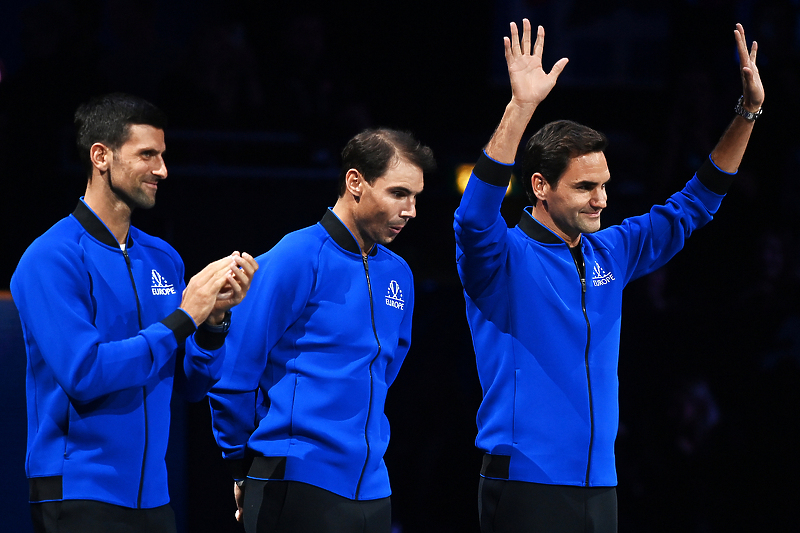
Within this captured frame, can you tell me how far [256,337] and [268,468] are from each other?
0.36 meters

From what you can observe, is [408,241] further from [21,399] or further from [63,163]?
[21,399]

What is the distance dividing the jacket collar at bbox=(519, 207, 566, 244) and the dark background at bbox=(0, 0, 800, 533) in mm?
1605

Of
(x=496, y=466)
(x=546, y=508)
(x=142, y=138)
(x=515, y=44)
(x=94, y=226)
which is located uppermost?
(x=515, y=44)

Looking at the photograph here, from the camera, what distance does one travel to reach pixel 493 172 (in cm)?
244

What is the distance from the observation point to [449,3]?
6.16 metres

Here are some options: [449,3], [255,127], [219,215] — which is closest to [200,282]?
[219,215]

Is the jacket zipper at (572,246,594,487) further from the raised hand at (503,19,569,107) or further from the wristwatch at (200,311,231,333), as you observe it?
the wristwatch at (200,311,231,333)

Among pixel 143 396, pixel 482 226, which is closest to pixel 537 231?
pixel 482 226

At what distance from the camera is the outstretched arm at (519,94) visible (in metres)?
2.44

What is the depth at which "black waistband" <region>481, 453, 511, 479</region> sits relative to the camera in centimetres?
263

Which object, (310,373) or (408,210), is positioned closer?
(310,373)

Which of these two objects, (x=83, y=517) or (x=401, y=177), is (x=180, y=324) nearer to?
(x=83, y=517)

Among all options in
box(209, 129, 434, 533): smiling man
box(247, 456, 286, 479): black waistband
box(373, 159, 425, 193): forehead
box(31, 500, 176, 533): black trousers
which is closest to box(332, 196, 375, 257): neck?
box(209, 129, 434, 533): smiling man

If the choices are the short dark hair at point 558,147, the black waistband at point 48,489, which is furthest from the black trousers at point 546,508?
the black waistband at point 48,489
